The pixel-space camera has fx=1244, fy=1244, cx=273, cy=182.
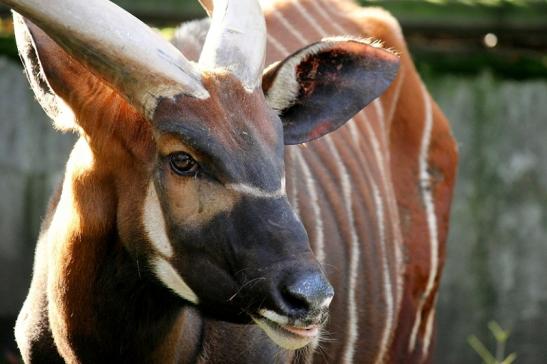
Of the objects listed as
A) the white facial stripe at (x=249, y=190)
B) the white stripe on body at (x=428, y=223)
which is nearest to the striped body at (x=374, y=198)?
the white stripe on body at (x=428, y=223)

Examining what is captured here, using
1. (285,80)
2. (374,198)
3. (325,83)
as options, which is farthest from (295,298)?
(374,198)

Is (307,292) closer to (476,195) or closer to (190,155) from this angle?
(190,155)

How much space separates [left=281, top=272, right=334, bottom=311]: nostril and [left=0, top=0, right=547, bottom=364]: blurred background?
4982mm

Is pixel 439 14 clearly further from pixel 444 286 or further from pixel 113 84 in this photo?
pixel 113 84

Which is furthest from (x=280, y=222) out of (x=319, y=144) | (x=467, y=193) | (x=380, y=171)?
(x=467, y=193)

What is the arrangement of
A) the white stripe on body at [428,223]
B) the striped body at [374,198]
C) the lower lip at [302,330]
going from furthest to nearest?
1. the white stripe on body at [428,223]
2. the striped body at [374,198]
3. the lower lip at [302,330]

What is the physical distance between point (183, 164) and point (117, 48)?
1.46 ft

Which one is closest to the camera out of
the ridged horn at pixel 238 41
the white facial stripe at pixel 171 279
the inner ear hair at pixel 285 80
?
the white facial stripe at pixel 171 279

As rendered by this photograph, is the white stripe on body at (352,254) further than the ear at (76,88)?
Yes

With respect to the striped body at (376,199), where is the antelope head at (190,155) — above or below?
above

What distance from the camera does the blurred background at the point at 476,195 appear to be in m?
8.73

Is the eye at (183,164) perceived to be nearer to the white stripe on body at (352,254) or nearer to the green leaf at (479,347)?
the white stripe on body at (352,254)

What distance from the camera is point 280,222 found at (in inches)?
159

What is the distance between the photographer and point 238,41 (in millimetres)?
4488
